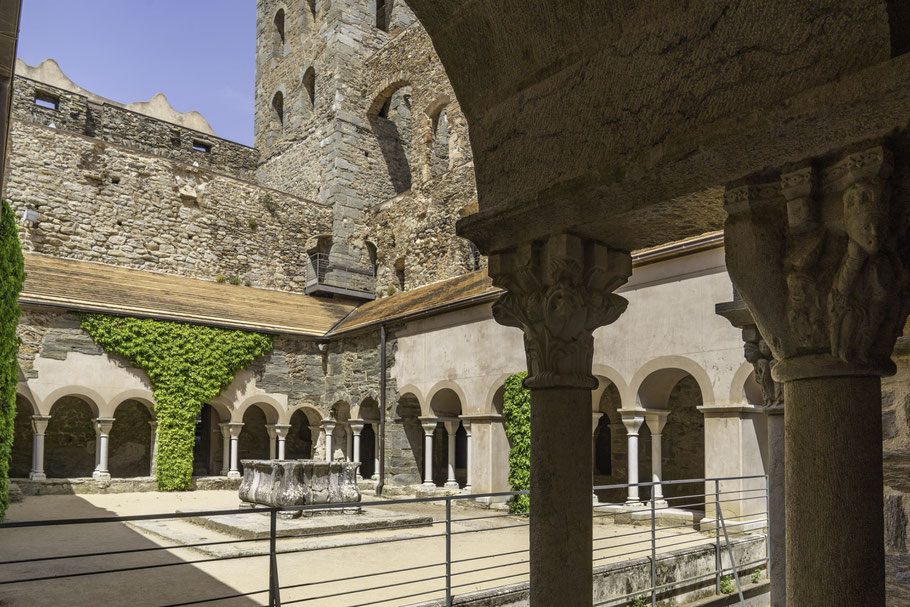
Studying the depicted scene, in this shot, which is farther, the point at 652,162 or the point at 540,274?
the point at 540,274

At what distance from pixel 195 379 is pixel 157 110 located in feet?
55.0

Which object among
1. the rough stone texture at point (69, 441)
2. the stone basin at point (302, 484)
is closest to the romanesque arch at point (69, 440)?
the rough stone texture at point (69, 441)

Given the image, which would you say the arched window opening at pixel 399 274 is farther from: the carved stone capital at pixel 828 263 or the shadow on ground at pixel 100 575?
the carved stone capital at pixel 828 263

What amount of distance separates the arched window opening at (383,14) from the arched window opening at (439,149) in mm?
4516

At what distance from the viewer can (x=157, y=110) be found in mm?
27141

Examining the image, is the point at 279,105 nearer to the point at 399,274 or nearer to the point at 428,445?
the point at 399,274

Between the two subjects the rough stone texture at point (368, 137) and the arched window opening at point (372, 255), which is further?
the arched window opening at point (372, 255)

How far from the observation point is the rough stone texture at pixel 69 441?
49.8 feet

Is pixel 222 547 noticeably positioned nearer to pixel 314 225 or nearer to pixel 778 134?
pixel 778 134

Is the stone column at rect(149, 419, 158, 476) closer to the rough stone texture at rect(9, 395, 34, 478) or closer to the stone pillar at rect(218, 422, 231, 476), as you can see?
the stone pillar at rect(218, 422, 231, 476)

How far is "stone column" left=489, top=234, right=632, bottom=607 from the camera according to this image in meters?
2.55

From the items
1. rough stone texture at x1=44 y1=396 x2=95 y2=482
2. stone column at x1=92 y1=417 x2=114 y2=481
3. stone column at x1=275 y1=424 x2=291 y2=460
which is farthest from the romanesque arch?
stone column at x1=275 y1=424 x2=291 y2=460

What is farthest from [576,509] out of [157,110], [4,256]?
[157,110]

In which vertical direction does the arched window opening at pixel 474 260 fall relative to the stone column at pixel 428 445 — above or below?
above
